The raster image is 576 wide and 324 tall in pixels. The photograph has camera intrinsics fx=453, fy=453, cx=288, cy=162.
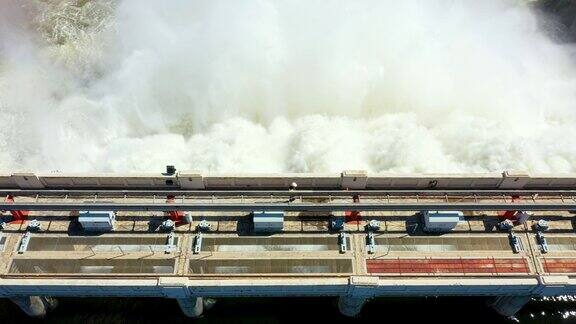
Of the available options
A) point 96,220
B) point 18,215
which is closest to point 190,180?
point 96,220

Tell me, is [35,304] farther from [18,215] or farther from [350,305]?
[350,305]

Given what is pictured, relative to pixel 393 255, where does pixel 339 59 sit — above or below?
above

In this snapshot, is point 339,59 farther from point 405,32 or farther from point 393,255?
point 393,255

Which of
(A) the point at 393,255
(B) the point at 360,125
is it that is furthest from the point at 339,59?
(A) the point at 393,255

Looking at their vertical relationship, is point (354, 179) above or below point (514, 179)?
below

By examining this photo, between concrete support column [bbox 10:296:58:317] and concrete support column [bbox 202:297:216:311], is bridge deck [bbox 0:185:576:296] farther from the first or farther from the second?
concrete support column [bbox 202:297:216:311]
